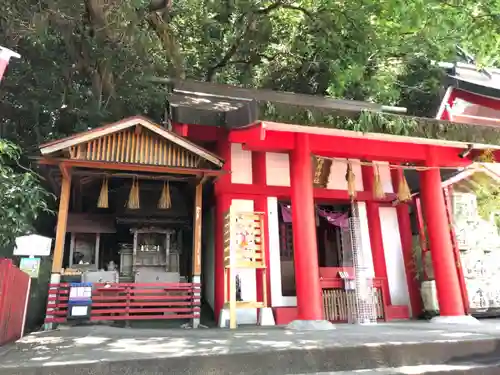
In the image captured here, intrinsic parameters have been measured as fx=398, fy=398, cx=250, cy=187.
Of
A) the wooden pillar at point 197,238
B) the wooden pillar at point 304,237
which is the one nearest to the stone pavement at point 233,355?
the wooden pillar at point 304,237

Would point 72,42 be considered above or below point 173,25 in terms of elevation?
below

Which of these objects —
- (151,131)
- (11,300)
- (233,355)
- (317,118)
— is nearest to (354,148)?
(317,118)

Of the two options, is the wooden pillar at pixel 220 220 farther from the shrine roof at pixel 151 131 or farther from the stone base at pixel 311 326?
the stone base at pixel 311 326

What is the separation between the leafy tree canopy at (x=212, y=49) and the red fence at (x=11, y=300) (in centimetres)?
547

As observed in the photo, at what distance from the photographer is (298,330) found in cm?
644

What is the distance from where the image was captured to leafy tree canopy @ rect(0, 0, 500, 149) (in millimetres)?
8375

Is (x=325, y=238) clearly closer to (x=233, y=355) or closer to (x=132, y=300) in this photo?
(x=132, y=300)

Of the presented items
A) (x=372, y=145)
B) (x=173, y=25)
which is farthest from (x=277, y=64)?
(x=372, y=145)

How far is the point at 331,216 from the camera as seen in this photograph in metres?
9.84

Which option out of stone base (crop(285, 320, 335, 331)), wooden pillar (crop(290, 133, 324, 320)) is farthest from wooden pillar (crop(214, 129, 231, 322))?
stone base (crop(285, 320, 335, 331))

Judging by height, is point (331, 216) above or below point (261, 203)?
below

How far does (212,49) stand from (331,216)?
7.34m

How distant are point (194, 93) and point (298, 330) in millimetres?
5766

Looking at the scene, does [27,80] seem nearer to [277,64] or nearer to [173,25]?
[173,25]
